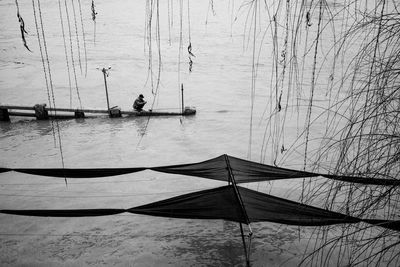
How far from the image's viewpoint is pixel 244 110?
14141mm

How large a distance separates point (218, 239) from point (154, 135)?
19.9 ft

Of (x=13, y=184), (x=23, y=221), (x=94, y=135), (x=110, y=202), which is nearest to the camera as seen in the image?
(x=23, y=221)

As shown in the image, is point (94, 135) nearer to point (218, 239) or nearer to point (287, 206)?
point (218, 239)

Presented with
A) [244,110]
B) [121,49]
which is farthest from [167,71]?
[244,110]

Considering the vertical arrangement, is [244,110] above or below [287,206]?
below

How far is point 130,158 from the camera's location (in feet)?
29.6

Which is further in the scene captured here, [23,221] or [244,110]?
[244,110]

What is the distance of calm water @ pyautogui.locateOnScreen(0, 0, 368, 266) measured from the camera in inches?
197

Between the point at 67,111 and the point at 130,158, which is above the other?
the point at 67,111

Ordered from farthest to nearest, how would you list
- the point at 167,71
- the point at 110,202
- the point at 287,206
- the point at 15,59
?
the point at 15,59
the point at 167,71
the point at 110,202
the point at 287,206

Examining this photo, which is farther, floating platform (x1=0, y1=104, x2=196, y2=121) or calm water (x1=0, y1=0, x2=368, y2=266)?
floating platform (x1=0, y1=104, x2=196, y2=121)

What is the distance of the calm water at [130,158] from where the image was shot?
16.4 ft

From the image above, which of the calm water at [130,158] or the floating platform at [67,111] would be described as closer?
the calm water at [130,158]

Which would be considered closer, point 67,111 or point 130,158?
point 130,158
